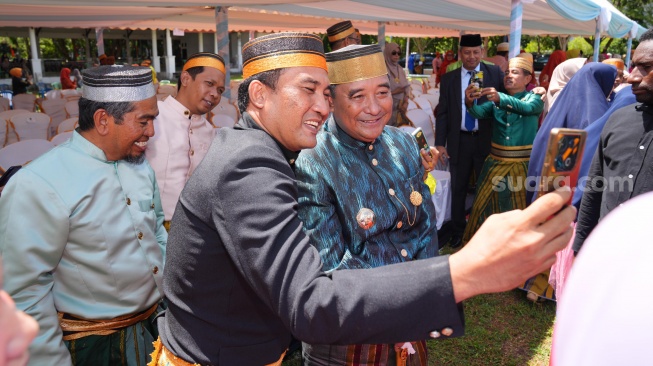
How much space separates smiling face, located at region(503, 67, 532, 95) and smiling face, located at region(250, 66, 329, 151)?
375cm

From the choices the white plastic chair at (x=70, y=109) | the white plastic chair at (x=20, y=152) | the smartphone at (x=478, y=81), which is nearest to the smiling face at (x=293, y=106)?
the smartphone at (x=478, y=81)

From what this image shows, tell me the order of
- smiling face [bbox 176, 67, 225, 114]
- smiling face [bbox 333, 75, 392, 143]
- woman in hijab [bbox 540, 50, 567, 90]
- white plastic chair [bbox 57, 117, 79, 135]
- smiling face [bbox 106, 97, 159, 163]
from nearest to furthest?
smiling face [bbox 333, 75, 392, 143]
smiling face [bbox 106, 97, 159, 163]
smiling face [bbox 176, 67, 225, 114]
white plastic chair [bbox 57, 117, 79, 135]
woman in hijab [bbox 540, 50, 567, 90]

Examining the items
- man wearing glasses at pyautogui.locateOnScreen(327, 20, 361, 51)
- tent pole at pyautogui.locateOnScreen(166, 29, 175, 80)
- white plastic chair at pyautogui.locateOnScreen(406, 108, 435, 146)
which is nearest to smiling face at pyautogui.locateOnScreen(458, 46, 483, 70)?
white plastic chair at pyautogui.locateOnScreen(406, 108, 435, 146)

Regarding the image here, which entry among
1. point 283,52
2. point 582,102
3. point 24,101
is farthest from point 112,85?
point 24,101

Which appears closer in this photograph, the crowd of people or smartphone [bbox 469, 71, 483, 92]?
the crowd of people

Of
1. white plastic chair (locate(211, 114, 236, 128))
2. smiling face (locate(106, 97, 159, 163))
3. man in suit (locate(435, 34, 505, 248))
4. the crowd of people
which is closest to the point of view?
the crowd of people

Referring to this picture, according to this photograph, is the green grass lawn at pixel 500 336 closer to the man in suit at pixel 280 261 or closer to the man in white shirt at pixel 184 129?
the man in white shirt at pixel 184 129

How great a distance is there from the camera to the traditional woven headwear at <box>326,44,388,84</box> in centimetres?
179

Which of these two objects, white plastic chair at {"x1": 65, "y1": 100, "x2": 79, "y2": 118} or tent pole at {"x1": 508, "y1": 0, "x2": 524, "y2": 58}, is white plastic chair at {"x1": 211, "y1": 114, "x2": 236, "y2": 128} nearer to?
white plastic chair at {"x1": 65, "y1": 100, "x2": 79, "y2": 118}

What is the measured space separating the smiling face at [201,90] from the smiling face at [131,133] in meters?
1.27

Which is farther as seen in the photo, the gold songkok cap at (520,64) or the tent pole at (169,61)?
the tent pole at (169,61)

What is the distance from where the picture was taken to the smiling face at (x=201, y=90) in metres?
3.40

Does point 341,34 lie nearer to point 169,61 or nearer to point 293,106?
point 293,106

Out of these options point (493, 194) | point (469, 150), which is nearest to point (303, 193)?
point (493, 194)
